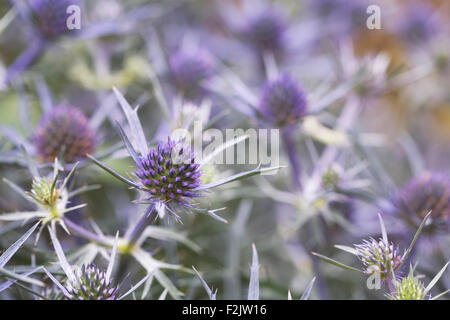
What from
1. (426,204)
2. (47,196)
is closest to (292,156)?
(426,204)

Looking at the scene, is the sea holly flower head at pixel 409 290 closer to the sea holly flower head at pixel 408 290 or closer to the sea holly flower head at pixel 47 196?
the sea holly flower head at pixel 408 290

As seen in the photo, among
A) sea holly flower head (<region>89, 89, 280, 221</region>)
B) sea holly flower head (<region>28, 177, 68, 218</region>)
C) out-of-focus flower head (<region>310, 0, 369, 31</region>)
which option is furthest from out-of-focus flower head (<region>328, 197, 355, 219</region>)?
out-of-focus flower head (<region>310, 0, 369, 31</region>)

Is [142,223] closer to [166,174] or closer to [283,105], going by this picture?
[166,174]

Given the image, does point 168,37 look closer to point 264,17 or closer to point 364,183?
point 264,17

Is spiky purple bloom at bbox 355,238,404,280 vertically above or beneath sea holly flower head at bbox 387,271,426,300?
above

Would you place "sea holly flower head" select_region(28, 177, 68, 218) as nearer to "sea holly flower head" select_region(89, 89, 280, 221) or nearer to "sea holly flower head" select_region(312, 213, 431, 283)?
"sea holly flower head" select_region(89, 89, 280, 221)

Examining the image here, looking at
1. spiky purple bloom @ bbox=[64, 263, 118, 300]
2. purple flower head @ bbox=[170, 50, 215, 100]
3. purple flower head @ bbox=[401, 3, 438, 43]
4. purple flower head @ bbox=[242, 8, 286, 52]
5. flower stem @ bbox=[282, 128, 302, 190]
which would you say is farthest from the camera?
purple flower head @ bbox=[401, 3, 438, 43]
